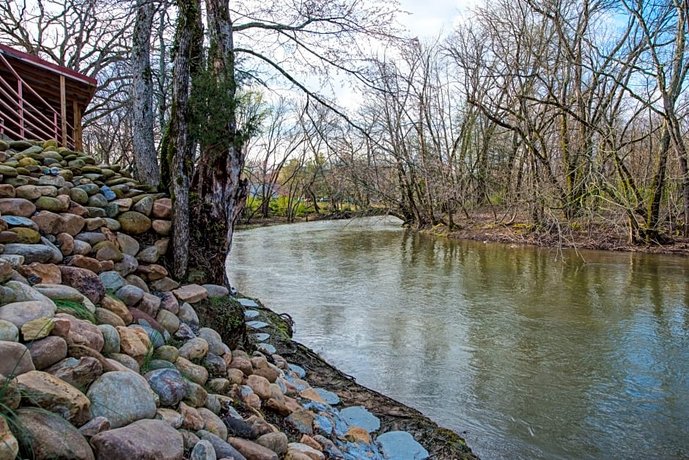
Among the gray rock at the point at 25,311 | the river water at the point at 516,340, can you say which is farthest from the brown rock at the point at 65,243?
the river water at the point at 516,340

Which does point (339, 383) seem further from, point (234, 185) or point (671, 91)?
point (671, 91)

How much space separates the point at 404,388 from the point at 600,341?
7.58ft

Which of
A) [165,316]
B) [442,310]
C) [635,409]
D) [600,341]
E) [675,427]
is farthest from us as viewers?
[442,310]

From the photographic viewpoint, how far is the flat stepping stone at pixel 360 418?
2.70m

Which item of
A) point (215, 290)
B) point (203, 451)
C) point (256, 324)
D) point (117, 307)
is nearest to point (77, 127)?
point (256, 324)

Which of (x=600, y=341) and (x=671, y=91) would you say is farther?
(x=671, y=91)

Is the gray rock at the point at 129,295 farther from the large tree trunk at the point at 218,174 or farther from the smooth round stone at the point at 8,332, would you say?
the smooth round stone at the point at 8,332

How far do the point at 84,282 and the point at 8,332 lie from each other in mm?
735

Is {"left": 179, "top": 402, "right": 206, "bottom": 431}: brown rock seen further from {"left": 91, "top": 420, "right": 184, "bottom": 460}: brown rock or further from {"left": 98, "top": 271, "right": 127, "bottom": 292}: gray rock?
{"left": 98, "top": 271, "right": 127, "bottom": 292}: gray rock

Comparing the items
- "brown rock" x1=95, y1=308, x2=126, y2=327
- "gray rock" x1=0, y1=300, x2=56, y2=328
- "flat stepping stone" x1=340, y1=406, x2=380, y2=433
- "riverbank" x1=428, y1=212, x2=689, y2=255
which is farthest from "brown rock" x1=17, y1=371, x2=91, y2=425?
"riverbank" x1=428, y1=212, x2=689, y2=255

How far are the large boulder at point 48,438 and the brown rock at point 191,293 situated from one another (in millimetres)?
1505

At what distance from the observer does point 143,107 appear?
5461 millimetres

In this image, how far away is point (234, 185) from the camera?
3.40m

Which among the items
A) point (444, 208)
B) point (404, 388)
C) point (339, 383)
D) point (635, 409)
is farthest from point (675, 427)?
point (444, 208)
